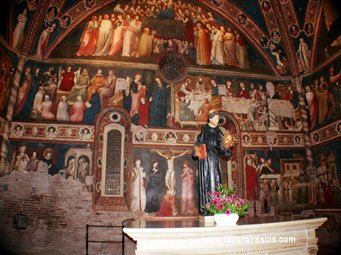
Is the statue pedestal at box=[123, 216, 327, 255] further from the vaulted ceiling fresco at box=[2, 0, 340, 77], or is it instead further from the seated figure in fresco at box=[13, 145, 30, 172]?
the vaulted ceiling fresco at box=[2, 0, 340, 77]

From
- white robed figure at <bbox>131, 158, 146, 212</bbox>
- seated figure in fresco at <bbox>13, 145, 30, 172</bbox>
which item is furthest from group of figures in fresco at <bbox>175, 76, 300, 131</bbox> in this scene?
seated figure in fresco at <bbox>13, 145, 30, 172</bbox>

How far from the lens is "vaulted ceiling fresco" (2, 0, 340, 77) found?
12258mm

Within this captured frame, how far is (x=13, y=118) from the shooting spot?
1145cm

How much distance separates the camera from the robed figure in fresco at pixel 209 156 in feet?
23.6

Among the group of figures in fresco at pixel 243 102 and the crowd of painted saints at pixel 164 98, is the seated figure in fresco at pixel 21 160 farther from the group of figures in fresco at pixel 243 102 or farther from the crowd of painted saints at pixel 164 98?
the group of figures in fresco at pixel 243 102

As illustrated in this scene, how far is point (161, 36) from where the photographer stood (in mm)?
13414

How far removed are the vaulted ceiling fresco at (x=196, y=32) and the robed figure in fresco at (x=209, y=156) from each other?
6233 millimetres

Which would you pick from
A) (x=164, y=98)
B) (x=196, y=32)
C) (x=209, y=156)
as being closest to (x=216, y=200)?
(x=209, y=156)

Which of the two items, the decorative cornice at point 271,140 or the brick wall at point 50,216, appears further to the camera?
the decorative cornice at point 271,140

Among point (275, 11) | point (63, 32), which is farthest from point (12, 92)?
point (275, 11)

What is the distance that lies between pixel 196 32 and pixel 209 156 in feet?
26.2

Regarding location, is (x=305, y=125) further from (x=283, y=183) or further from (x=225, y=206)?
(x=225, y=206)

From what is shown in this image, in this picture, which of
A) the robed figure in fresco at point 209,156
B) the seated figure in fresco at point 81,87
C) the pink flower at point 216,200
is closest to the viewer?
the pink flower at point 216,200

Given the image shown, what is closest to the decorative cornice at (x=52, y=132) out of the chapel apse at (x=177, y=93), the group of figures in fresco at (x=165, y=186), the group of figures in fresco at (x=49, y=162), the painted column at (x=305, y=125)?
the chapel apse at (x=177, y=93)
